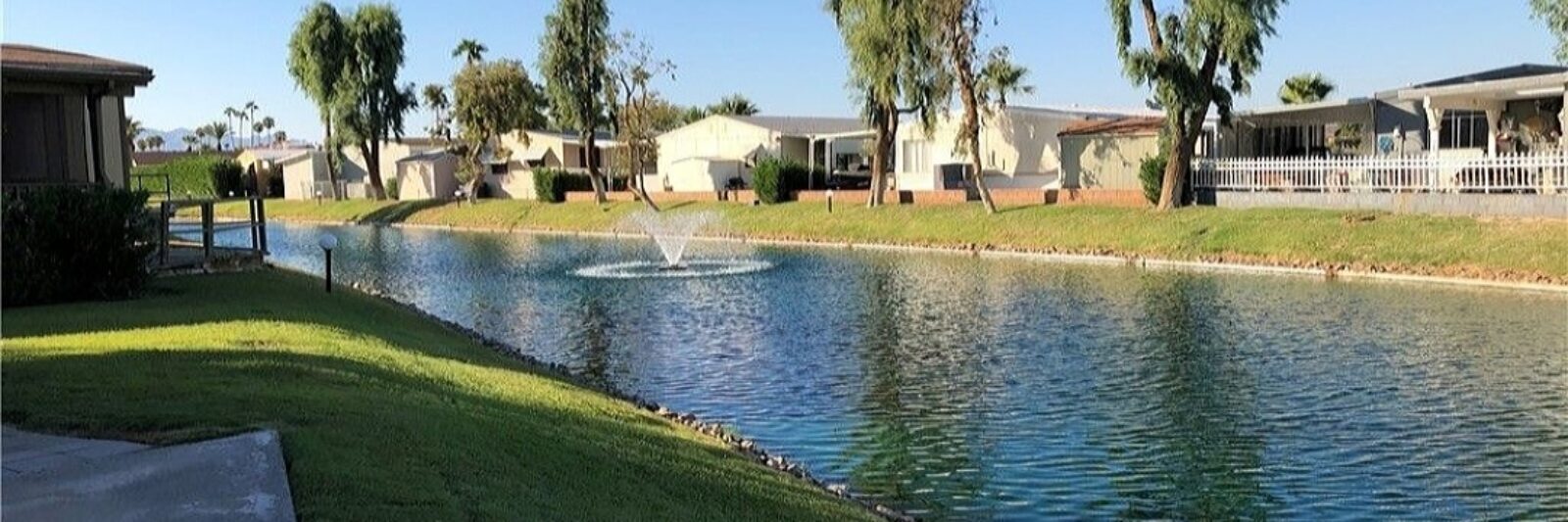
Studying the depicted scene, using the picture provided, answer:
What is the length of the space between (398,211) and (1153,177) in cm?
4384

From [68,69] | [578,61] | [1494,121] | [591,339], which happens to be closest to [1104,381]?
[591,339]

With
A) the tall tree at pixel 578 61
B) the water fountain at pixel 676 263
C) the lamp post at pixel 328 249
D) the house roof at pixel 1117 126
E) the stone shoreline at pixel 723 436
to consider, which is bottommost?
the stone shoreline at pixel 723 436

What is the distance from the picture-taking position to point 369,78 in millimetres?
75125

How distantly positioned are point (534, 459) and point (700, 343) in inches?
445

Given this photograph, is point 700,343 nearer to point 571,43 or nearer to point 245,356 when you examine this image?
point 245,356

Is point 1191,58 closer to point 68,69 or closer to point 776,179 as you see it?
point 776,179

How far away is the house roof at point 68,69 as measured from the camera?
21266 mm

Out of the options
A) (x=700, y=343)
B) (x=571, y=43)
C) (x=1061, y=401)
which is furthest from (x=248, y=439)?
(x=571, y=43)

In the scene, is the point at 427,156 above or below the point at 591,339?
above

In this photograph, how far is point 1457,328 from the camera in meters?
20.7

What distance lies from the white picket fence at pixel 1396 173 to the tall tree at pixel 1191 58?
1.58 meters

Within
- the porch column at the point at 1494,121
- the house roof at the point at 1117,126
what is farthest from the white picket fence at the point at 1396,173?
the house roof at the point at 1117,126

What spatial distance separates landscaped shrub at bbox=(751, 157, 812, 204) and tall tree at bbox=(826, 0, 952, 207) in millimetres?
6229

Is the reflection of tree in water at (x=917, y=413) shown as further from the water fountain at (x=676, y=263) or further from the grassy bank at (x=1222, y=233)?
the grassy bank at (x=1222, y=233)
